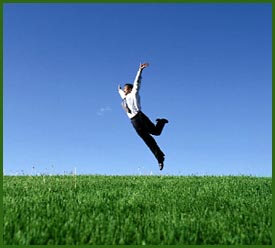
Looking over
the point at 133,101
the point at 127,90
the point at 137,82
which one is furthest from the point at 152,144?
the point at 137,82

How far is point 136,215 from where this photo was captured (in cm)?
721

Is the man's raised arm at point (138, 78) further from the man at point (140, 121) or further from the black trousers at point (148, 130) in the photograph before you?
the black trousers at point (148, 130)

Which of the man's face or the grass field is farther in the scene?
the man's face

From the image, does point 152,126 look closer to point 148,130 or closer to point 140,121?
point 148,130

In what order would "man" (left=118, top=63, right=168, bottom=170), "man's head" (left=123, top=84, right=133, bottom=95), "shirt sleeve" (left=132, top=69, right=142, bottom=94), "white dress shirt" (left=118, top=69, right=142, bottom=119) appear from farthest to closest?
"man's head" (left=123, top=84, right=133, bottom=95), "man" (left=118, top=63, right=168, bottom=170), "white dress shirt" (left=118, top=69, right=142, bottom=119), "shirt sleeve" (left=132, top=69, right=142, bottom=94)

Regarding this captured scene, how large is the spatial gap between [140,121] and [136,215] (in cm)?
714

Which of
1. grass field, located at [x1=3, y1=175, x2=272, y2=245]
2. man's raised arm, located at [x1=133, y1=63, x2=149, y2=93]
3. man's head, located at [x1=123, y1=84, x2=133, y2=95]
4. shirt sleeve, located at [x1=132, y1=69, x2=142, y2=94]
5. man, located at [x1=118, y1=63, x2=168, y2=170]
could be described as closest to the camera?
grass field, located at [x1=3, y1=175, x2=272, y2=245]

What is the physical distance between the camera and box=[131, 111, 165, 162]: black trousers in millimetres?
14180

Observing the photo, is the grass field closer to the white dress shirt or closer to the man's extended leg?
the man's extended leg

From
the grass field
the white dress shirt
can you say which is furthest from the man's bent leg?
the grass field

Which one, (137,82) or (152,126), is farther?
(152,126)

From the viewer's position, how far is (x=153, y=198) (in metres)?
8.89

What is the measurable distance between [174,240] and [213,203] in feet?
9.79

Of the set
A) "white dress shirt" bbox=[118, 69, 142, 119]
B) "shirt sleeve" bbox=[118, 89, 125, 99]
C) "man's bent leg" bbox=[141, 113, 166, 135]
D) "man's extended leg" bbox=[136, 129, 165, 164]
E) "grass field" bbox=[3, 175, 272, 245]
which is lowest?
"grass field" bbox=[3, 175, 272, 245]
